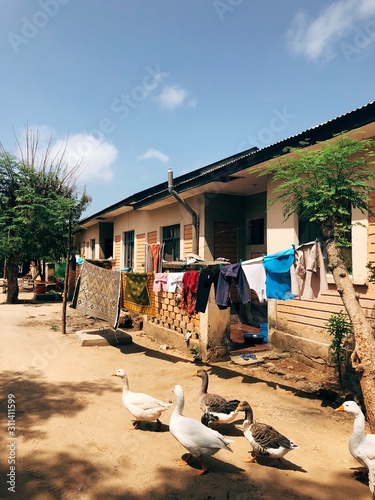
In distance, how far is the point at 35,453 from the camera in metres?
4.31


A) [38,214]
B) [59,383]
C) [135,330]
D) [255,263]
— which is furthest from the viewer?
[38,214]

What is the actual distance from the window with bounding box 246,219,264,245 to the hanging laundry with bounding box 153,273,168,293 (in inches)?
157

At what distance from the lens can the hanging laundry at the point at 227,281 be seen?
6.75m

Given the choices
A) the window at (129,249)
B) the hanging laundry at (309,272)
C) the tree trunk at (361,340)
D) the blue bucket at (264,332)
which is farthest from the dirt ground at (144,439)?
the window at (129,249)

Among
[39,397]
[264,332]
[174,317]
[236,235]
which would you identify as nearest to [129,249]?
[236,235]

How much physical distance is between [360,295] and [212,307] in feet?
10.4

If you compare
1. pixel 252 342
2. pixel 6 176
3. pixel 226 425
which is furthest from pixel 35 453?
pixel 6 176

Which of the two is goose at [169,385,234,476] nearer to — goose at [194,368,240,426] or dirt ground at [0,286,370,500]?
dirt ground at [0,286,370,500]

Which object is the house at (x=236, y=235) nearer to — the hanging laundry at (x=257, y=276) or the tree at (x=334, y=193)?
the tree at (x=334, y=193)

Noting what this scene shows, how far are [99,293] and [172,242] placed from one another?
4388 millimetres

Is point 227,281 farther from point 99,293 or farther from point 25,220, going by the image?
point 25,220

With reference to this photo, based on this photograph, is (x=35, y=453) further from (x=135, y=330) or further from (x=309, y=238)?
(x=135, y=330)

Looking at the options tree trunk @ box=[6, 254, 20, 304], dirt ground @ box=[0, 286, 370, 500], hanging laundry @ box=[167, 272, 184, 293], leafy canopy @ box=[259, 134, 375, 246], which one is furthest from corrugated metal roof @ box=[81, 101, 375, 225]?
tree trunk @ box=[6, 254, 20, 304]

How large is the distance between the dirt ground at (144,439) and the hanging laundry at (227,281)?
5.28 ft
